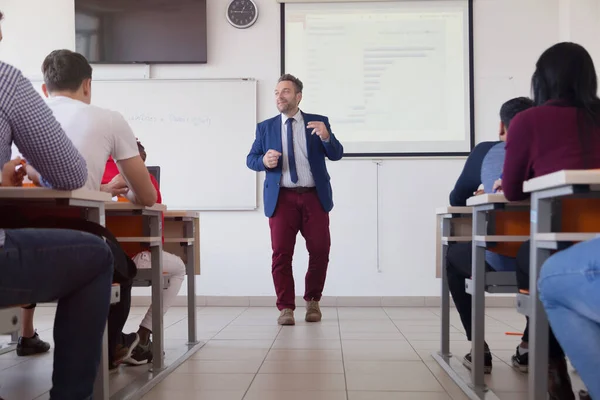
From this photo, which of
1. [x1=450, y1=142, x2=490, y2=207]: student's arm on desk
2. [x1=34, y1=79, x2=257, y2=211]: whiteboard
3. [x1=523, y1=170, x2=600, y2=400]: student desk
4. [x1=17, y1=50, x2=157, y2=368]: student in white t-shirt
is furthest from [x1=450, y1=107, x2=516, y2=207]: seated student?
[x1=34, y1=79, x2=257, y2=211]: whiteboard

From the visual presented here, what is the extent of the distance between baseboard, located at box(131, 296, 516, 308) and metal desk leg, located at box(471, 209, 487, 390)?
289cm

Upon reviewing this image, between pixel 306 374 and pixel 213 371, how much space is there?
399mm

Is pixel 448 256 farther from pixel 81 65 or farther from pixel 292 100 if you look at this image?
pixel 292 100

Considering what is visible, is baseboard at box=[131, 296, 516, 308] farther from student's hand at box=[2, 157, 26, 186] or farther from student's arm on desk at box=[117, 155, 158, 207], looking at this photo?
student's hand at box=[2, 157, 26, 186]

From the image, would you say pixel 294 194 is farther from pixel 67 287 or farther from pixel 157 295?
pixel 67 287

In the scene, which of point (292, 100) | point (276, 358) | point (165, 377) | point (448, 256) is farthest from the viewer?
point (292, 100)

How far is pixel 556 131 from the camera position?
5.87 feet

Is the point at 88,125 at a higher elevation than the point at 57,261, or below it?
higher

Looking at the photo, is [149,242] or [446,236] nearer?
[149,242]

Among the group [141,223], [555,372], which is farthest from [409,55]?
[555,372]

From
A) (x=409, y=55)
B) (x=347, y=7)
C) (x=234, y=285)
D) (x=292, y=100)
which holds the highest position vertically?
(x=347, y=7)

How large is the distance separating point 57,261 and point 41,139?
0.97ft

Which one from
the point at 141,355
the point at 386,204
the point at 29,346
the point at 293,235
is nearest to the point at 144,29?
the point at 293,235

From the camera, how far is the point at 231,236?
5.22 metres
